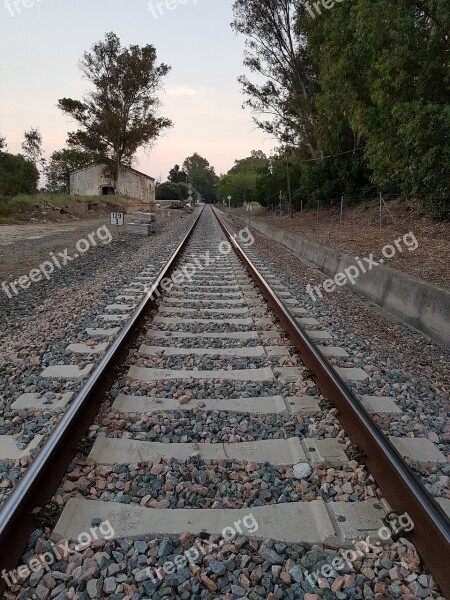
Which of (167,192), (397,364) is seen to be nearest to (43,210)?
(397,364)

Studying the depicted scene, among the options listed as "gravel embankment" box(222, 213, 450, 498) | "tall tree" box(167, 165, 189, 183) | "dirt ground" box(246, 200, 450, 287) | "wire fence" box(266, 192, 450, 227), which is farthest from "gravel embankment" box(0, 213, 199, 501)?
"tall tree" box(167, 165, 189, 183)

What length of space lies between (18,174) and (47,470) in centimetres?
3654

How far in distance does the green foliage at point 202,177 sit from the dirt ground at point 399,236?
153181 mm

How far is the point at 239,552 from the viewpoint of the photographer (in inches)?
78.8

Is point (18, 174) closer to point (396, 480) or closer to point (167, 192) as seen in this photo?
point (396, 480)

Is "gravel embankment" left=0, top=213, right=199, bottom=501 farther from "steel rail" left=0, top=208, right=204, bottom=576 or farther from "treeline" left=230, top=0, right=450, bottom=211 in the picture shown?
"treeline" left=230, top=0, right=450, bottom=211

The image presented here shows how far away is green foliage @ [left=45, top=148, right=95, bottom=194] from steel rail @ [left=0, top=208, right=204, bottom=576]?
5250 centimetres

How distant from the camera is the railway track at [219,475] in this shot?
192 centimetres

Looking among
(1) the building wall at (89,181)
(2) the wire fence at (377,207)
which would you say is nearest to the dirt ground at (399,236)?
(2) the wire fence at (377,207)

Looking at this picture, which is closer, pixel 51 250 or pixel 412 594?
pixel 412 594

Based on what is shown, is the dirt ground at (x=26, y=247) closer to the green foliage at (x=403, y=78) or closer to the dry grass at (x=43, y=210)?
the dry grass at (x=43, y=210)

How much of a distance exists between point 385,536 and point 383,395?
5.29ft

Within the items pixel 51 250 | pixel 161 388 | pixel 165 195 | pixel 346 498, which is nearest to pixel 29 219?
pixel 51 250

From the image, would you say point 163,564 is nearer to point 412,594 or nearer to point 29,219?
point 412,594
